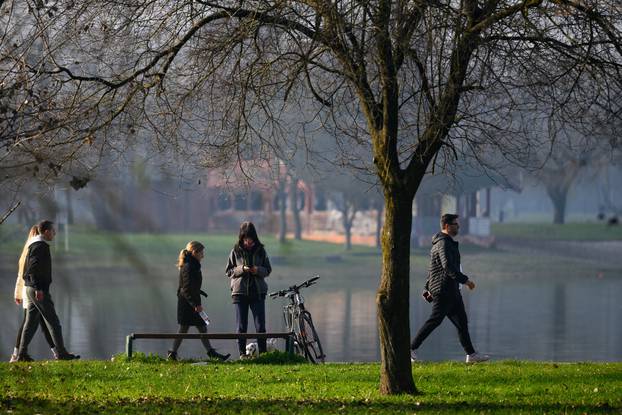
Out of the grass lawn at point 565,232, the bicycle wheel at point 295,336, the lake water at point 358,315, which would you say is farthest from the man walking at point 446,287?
the grass lawn at point 565,232

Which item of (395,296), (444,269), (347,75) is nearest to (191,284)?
(444,269)

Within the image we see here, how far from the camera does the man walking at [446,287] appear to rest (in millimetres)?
15594

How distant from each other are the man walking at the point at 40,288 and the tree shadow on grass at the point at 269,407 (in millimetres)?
4848

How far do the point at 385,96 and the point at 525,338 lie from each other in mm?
15737

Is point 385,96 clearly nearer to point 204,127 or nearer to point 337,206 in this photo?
point 204,127

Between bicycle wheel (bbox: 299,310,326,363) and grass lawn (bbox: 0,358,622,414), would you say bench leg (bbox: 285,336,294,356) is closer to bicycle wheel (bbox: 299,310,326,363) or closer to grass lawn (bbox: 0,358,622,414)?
bicycle wheel (bbox: 299,310,326,363)

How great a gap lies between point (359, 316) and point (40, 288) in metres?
18.0

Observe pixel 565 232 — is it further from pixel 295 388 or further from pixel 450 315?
pixel 295 388

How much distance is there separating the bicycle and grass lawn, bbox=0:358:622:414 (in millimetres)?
1196

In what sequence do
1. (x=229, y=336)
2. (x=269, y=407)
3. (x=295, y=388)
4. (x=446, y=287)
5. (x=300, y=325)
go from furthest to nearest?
(x=300, y=325) < (x=446, y=287) < (x=229, y=336) < (x=295, y=388) < (x=269, y=407)

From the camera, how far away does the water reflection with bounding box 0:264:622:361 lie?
23594mm

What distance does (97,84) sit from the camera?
12.7m

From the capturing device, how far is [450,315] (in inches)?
624

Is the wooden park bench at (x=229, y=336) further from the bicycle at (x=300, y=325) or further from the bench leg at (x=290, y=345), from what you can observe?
the bicycle at (x=300, y=325)
